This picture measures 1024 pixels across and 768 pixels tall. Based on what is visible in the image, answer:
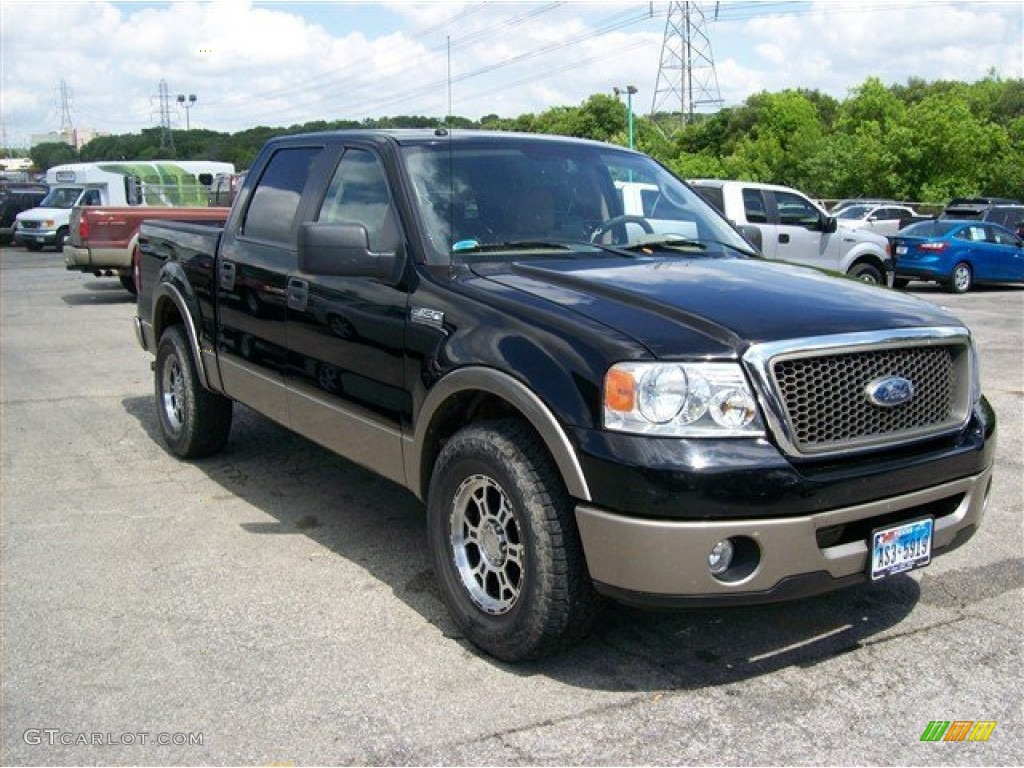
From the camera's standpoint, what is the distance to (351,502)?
6.02m

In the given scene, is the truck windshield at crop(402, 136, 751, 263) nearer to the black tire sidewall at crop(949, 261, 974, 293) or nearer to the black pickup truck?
the black pickup truck

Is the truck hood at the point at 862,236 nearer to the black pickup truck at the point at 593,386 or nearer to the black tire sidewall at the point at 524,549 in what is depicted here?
the black pickup truck at the point at 593,386

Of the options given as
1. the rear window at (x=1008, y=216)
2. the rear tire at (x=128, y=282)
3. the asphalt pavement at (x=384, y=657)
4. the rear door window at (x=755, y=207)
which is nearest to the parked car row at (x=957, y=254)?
the rear window at (x=1008, y=216)

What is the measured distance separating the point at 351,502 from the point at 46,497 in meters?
1.79

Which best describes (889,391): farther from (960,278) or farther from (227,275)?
(960,278)

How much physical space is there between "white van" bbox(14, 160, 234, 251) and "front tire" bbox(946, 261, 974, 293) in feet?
53.9

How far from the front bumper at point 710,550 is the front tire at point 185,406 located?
378cm

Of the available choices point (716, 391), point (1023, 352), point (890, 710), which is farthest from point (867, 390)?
point (1023, 352)

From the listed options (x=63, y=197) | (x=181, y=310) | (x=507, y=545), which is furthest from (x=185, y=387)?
(x=63, y=197)

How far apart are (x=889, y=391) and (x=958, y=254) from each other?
60.9 ft

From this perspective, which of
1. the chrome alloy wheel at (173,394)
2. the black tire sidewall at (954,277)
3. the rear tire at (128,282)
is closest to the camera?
the chrome alloy wheel at (173,394)

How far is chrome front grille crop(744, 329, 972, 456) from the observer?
3.47 meters

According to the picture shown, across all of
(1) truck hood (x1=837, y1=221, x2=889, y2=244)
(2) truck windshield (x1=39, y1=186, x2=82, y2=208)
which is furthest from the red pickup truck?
(2) truck windshield (x1=39, y1=186, x2=82, y2=208)

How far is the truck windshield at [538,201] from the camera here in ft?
15.1
